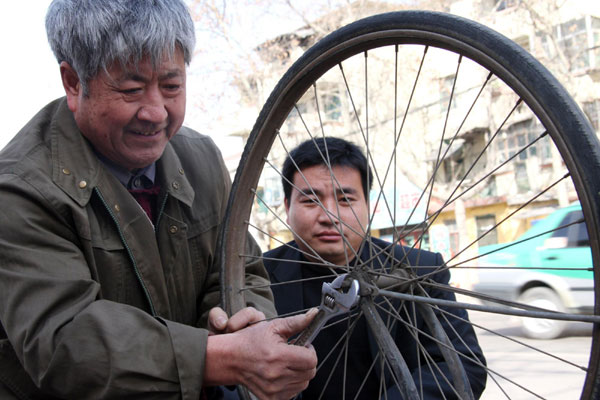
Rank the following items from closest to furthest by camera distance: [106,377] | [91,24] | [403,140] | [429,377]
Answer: [106,377], [91,24], [429,377], [403,140]

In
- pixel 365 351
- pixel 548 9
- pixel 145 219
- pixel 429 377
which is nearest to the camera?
pixel 145 219

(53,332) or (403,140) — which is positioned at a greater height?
(403,140)

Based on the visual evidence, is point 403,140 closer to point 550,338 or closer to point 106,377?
point 550,338

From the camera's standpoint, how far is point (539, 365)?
233 inches

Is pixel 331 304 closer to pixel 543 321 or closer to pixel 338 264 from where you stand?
pixel 338 264

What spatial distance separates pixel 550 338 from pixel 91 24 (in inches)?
262

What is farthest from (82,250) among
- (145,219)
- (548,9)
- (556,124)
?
(548,9)

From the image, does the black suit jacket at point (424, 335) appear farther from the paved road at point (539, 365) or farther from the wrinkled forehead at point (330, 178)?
the paved road at point (539, 365)

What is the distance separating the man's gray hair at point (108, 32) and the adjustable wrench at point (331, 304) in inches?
29.3

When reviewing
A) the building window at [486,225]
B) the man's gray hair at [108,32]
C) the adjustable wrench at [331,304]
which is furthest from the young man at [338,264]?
the building window at [486,225]

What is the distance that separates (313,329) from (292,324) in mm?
80

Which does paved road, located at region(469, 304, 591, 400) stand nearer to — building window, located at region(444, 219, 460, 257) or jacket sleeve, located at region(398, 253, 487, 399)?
jacket sleeve, located at region(398, 253, 487, 399)

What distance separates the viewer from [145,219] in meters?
1.66

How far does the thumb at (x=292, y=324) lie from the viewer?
4.82 ft
